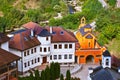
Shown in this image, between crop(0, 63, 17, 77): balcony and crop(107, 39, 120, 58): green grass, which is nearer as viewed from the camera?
crop(0, 63, 17, 77): balcony

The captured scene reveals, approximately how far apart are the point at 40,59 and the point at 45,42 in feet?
6.49

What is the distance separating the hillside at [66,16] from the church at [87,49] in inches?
129

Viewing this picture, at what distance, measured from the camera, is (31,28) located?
1956 inches

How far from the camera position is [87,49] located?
49.6m

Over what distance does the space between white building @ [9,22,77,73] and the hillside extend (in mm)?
6368

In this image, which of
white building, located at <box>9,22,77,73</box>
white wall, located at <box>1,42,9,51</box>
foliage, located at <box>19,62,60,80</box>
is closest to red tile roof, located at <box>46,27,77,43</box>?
white building, located at <box>9,22,77,73</box>

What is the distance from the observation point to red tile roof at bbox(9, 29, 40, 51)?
4646cm

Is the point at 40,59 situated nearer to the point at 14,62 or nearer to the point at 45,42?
the point at 45,42

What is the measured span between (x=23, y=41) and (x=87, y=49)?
24.5 ft

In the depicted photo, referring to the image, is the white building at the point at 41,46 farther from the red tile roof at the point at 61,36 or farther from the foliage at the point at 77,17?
the foliage at the point at 77,17

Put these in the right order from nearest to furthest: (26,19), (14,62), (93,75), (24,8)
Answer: (93,75), (14,62), (26,19), (24,8)

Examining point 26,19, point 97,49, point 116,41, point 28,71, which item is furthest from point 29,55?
point 26,19

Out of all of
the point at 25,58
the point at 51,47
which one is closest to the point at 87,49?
the point at 51,47

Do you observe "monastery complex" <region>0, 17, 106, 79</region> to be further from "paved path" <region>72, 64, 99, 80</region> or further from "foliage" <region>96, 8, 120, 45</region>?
"foliage" <region>96, 8, 120, 45</region>
